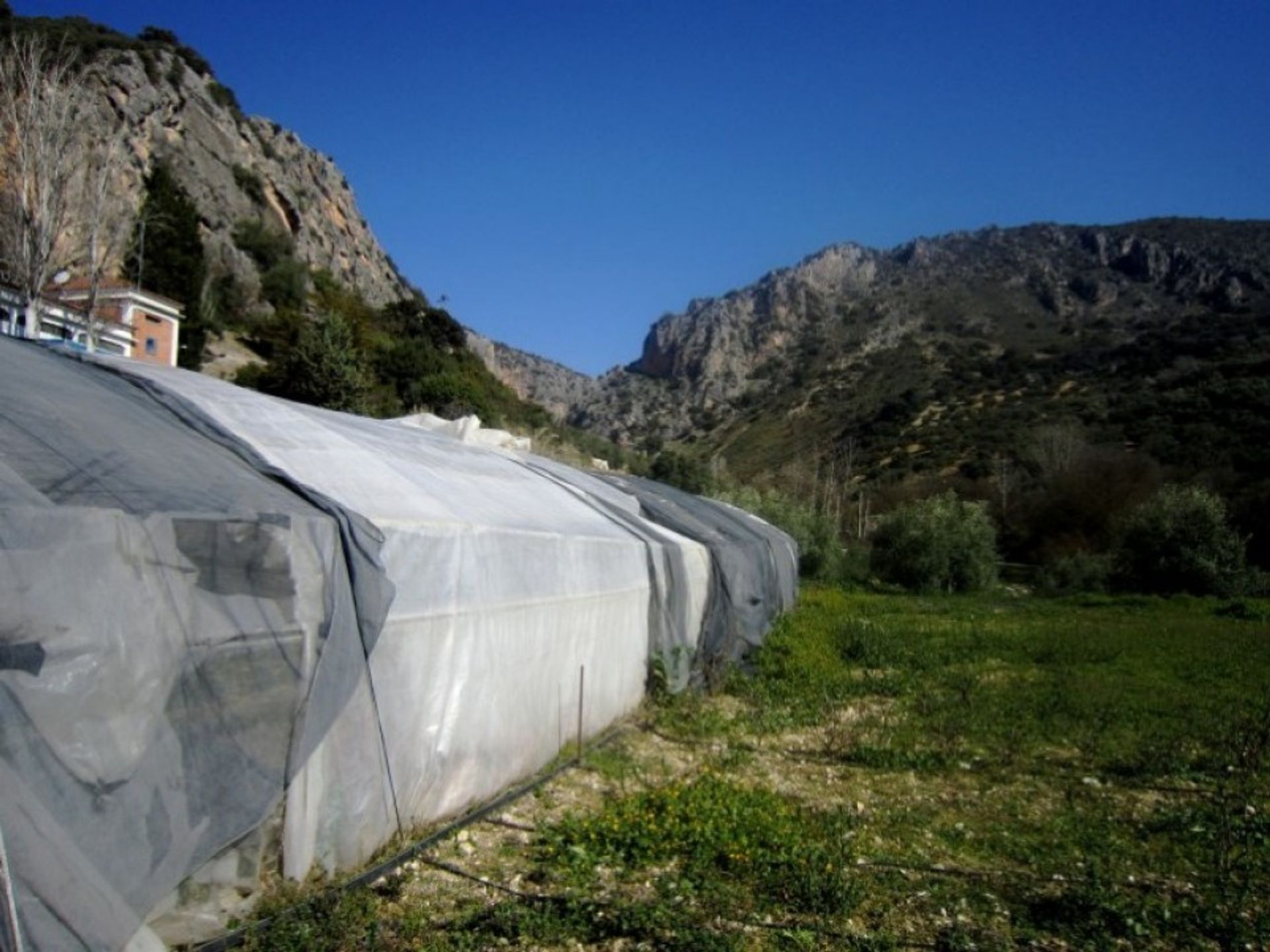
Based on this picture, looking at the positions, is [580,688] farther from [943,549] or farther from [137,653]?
[943,549]

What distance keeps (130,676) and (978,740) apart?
21.6 feet

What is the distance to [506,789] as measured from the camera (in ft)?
17.5

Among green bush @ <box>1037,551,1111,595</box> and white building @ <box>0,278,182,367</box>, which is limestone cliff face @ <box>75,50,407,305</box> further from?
green bush @ <box>1037,551,1111,595</box>

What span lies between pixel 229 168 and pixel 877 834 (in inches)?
1802

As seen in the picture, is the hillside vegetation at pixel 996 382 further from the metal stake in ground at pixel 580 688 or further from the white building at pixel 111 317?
the metal stake in ground at pixel 580 688

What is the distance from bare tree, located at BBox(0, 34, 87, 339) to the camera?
Result: 50.4 feet

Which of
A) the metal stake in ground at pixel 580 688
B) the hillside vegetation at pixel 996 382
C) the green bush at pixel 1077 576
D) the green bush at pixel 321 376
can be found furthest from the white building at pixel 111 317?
the green bush at pixel 1077 576

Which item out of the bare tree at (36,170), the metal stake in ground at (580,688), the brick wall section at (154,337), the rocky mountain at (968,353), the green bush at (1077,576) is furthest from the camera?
the rocky mountain at (968,353)

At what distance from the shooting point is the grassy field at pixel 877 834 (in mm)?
3586

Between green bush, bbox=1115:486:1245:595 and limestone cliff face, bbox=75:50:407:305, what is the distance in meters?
27.7

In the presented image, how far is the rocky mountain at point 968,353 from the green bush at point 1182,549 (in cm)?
1199

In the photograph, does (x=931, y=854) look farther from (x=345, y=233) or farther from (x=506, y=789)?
(x=345, y=233)

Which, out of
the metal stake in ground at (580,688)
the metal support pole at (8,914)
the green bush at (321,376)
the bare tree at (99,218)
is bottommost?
the metal stake in ground at (580,688)

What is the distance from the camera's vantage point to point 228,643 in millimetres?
3221
